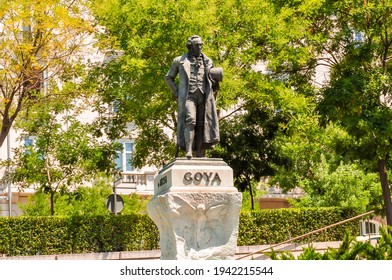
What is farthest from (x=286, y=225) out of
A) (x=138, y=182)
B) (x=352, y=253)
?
(x=352, y=253)

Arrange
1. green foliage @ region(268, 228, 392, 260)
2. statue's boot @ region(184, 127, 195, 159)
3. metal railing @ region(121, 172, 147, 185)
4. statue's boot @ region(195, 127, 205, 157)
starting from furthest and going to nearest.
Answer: metal railing @ region(121, 172, 147, 185), statue's boot @ region(195, 127, 205, 157), statue's boot @ region(184, 127, 195, 159), green foliage @ region(268, 228, 392, 260)

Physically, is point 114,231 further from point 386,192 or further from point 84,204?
point 84,204

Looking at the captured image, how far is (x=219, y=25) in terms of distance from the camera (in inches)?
1107

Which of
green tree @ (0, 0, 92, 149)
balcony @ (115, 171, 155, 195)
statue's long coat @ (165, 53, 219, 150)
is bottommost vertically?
statue's long coat @ (165, 53, 219, 150)

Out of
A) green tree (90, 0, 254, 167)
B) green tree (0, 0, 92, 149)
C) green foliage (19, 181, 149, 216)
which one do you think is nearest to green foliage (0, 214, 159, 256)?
green tree (90, 0, 254, 167)

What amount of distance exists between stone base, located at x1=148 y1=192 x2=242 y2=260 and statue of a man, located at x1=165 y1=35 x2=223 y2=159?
A: 121 centimetres

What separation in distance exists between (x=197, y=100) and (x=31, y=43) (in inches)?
401

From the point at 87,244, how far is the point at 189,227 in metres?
13.4

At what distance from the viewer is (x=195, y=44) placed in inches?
659

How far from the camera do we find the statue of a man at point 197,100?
16.7m

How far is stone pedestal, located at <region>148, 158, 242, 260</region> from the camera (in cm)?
1584

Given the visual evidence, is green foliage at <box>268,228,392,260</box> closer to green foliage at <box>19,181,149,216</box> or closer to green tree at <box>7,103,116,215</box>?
green tree at <box>7,103,116,215</box>
